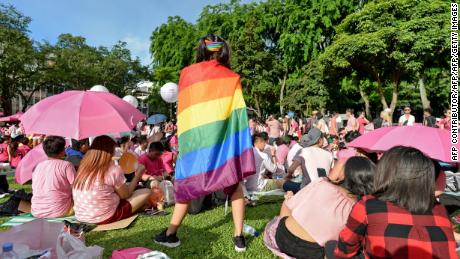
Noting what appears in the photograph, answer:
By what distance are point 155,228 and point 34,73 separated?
29.8m

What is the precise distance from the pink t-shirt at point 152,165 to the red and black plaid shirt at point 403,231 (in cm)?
484

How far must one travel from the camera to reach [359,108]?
33625mm

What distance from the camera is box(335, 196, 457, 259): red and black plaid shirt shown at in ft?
6.32

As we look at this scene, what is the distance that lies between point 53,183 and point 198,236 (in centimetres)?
182

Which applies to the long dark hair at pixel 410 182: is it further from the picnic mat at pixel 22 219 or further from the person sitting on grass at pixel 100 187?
the picnic mat at pixel 22 219

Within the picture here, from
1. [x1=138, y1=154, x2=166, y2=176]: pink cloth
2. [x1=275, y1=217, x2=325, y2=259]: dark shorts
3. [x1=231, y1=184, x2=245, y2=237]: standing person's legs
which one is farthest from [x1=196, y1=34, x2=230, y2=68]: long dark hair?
[x1=138, y1=154, x2=166, y2=176]: pink cloth

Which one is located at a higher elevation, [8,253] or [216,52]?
[216,52]

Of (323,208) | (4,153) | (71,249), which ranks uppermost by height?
(4,153)

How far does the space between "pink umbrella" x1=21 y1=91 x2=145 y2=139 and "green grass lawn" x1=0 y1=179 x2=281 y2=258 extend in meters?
1.13

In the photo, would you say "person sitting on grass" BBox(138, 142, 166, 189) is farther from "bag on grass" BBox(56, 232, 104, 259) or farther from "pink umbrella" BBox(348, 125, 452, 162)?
"bag on grass" BBox(56, 232, 104, 259)

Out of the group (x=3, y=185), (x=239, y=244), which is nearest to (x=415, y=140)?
(x=239, y=244)

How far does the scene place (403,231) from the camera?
1938mm

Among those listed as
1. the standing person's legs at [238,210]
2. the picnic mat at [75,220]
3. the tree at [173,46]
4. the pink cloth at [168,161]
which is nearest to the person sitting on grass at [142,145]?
the pink cloth at [168,161]

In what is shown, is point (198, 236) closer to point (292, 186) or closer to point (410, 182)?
point (292, 186)
